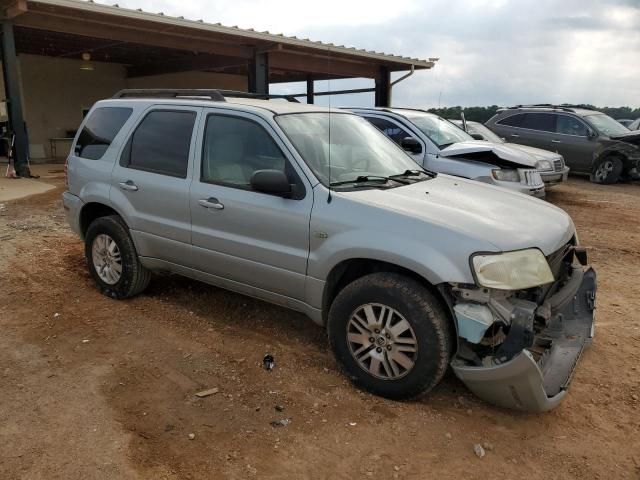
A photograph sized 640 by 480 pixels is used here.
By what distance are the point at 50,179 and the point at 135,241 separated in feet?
30.2

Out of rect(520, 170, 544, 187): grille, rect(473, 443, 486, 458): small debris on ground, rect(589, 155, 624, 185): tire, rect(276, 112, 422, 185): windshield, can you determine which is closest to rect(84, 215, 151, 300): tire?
rect(276, 112, 422, 185): windshield

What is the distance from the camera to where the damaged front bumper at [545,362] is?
2809mm

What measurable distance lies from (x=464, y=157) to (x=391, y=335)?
18.5 feet

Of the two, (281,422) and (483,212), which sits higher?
(483,212)

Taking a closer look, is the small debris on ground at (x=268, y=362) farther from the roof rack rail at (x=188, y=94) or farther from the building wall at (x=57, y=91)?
the building wall at (x=57, y=91)

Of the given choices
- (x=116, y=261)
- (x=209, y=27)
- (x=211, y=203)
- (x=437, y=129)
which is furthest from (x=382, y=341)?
(x=209, y=27)

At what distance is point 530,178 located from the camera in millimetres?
8164

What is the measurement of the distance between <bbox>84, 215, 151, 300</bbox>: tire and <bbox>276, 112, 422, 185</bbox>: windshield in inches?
74.6

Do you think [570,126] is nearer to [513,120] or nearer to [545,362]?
[513,120]

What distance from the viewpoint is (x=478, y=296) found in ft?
9.53

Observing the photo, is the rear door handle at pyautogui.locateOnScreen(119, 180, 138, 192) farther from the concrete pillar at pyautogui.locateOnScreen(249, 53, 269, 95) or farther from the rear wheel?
the rear wheel

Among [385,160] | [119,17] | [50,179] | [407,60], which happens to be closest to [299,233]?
[385,160]

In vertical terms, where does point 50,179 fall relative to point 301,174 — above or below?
below

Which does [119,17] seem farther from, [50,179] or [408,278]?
[408,278]
